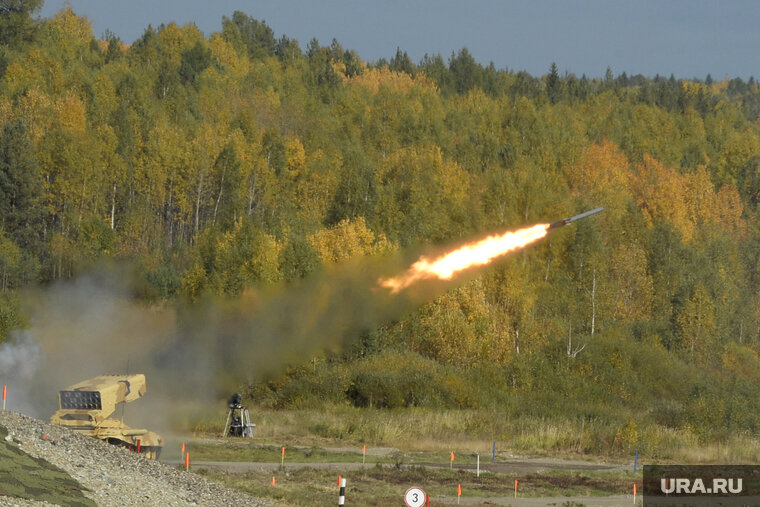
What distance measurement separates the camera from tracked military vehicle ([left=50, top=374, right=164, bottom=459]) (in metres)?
36.1

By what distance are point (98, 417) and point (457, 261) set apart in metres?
22.4

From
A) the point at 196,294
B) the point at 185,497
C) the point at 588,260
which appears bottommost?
the point at 185,497

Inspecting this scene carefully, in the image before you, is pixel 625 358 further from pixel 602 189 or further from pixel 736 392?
pixel 602 189

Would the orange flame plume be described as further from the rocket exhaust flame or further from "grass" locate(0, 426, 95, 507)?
"grass" locate(0, 426, 95, 507)

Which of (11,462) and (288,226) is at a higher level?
(288,226)

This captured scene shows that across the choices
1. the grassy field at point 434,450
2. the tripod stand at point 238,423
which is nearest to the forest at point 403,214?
the grassy field at point 434,450

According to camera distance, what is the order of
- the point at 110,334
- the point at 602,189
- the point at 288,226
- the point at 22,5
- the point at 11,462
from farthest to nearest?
the point at 22,5
the point at 602,189
the point at 288,226
the point at 110,334
the point at 11,462

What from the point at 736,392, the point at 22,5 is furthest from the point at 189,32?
the point at 736,392

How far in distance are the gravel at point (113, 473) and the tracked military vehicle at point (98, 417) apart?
2.50 metres

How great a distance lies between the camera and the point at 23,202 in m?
83.6

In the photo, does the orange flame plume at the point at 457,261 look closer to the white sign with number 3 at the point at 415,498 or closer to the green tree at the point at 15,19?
the white sign with number 3 at the point at 415,498

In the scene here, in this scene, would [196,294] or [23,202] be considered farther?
[23,202]

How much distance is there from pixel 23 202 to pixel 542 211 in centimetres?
4229

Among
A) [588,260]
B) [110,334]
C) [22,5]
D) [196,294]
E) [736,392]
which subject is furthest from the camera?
[22,5]
